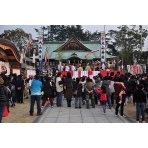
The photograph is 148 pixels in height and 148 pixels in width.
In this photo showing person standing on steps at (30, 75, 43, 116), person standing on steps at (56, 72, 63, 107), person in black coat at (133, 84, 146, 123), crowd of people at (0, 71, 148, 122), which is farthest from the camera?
person standing on steps at (56, 72, 63, 107)

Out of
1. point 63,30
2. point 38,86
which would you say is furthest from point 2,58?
point 63,30

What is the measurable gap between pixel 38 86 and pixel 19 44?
31521 millimetres

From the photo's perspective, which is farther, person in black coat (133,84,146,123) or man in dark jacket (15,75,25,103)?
man in dark jacket (15,75,25,103)

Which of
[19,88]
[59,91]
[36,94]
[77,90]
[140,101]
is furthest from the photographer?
[19,88]

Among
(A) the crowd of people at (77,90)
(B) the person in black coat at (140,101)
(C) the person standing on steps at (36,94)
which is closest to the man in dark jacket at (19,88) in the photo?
(A) the crowd of people at (77,90)

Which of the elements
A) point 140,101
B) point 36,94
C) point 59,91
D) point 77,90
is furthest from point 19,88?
point 140,101

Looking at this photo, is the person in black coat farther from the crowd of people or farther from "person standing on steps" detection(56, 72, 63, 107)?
"person standing on steps" detection(56, 72, 63, 107)

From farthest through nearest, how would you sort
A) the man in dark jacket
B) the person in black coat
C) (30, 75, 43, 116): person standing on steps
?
the man in dark jacket → (30, 75, 43, 116): person standing on steps → the person in black coat

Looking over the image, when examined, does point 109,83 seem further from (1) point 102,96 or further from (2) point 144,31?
(2) point 144,31

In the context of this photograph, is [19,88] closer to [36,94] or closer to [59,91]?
[59,91]

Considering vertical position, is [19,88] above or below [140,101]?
above

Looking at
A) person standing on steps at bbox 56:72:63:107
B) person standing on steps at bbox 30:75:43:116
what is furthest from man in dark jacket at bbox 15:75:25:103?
person standing on steps at bbox 30:75:43:116

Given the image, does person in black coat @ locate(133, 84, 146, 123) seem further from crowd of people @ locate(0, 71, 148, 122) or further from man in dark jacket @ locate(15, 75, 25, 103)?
man in dark jacket @ locate(15, 75, 25, 103)

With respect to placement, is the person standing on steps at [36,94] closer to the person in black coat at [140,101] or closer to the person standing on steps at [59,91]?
the person standing on steps at [59,91]
